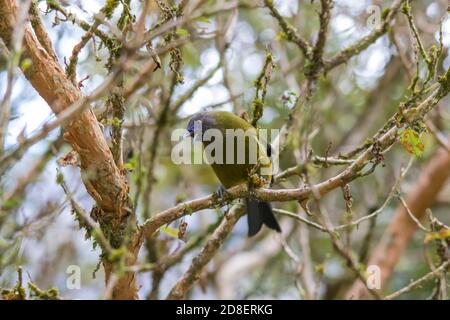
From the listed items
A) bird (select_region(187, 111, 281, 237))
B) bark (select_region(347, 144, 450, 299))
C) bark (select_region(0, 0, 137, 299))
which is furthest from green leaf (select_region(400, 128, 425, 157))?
bark (select_region(347, 144, 450, 299))

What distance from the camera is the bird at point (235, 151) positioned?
13.0ft

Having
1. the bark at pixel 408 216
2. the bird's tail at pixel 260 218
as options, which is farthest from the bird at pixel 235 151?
the bark at pixel 408 216

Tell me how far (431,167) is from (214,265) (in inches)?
84.0

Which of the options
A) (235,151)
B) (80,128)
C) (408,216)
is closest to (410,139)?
(80,128)

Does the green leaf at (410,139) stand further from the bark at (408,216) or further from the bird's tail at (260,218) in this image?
the bark at (408,216)

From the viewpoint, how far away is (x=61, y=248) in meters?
5.64

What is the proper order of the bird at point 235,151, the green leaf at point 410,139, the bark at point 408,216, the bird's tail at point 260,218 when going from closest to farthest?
1. the green leaf at point 410,139
2. the bird at point 235,151
3. the bird's tail at point 260,218
4. the bark at point 408,216

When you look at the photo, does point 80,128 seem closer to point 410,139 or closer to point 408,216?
point 410,139

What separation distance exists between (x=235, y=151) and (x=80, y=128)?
165 cm

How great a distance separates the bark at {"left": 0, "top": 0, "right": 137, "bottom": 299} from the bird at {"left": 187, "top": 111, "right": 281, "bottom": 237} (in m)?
1.21

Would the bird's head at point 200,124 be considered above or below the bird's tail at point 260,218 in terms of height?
above

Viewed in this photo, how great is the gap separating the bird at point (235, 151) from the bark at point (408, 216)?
5.77 feet
